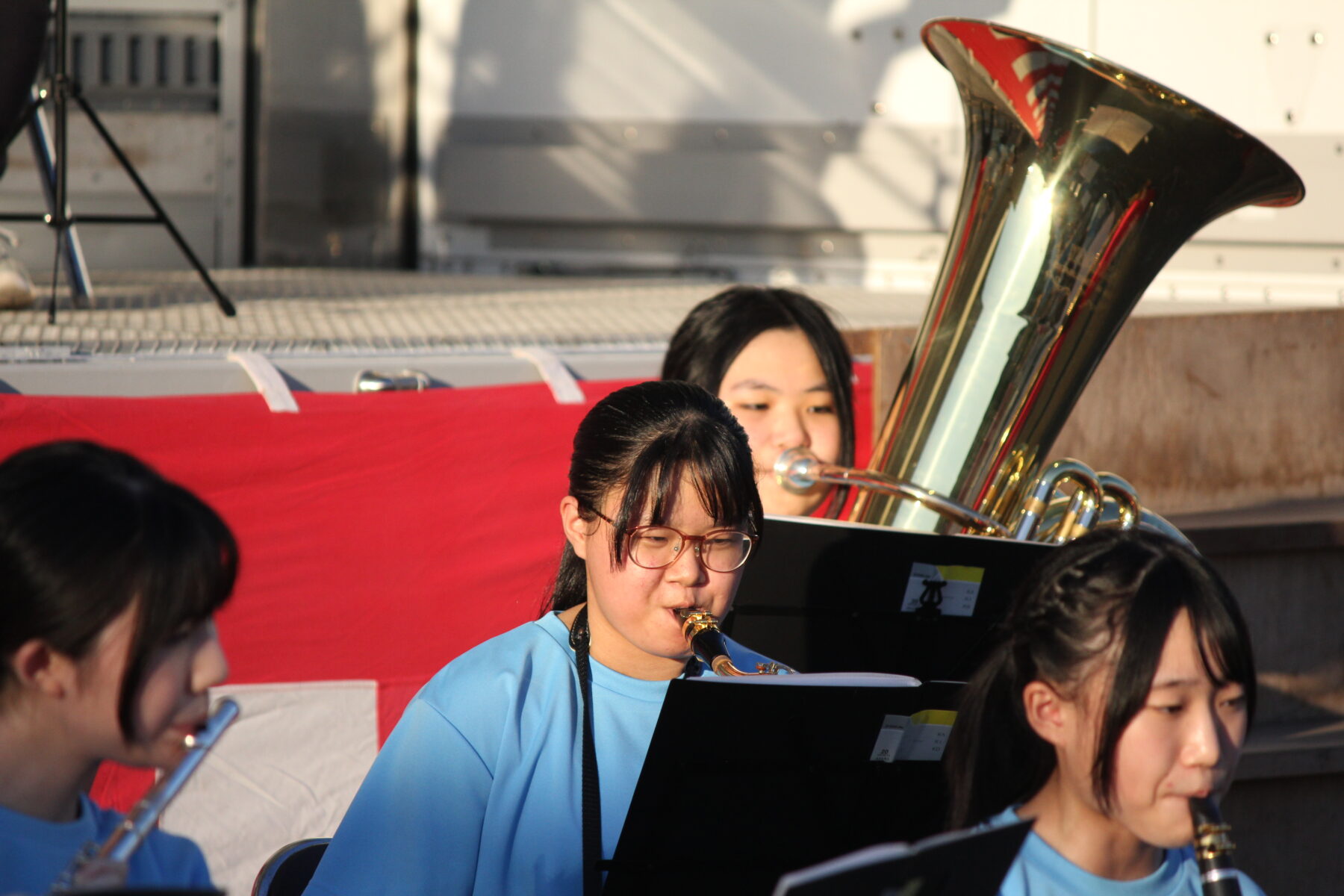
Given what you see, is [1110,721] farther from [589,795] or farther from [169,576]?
[169,576]

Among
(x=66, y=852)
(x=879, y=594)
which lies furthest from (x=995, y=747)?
(x=66, y=852)

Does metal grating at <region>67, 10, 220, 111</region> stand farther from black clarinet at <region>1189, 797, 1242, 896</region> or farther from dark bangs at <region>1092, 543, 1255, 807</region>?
black clarinet at <region>1189, 797, 1242, 896</region>

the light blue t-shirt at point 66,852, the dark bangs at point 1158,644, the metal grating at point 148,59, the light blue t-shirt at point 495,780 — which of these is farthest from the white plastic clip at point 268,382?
the metal grating at point 148,59

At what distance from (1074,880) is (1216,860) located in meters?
0.12

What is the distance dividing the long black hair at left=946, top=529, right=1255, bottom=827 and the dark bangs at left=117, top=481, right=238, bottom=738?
0.56 m

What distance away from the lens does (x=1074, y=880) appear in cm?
105

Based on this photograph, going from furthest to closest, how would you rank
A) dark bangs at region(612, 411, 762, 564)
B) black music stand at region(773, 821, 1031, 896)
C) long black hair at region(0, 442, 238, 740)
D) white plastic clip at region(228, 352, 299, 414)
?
white plastic clip at region(228, 352, 299, 414), dark bangs at region(612, 411, 762, 564), long black hair at region(0, 442, 238, 740), black music stand at region(773, 821, 1031, 896)

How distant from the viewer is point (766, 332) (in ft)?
5.46

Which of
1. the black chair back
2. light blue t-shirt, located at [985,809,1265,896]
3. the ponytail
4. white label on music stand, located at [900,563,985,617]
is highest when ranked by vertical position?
white label on music stand, located at [900,563,985,617]

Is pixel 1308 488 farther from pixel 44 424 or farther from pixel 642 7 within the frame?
pixel 44 424

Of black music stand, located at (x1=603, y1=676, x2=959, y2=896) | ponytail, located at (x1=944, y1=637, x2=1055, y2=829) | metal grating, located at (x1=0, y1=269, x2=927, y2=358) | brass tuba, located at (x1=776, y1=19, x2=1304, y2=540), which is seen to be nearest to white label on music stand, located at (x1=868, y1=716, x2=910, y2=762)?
black music stand, located at (x1=603, y1=676, x2=959, y2=896)

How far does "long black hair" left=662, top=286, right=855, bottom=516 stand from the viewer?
1.65 metres

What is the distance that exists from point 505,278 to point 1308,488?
1.53 meters

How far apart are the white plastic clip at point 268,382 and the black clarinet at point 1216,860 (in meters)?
1.09
